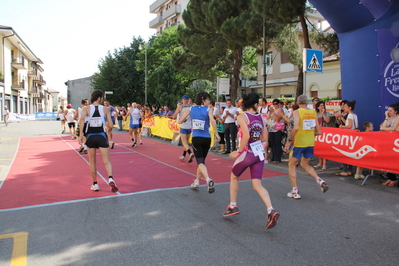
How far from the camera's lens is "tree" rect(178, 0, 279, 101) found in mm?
17312

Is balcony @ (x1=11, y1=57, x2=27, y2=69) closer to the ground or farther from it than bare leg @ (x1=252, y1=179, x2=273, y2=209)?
farther from it

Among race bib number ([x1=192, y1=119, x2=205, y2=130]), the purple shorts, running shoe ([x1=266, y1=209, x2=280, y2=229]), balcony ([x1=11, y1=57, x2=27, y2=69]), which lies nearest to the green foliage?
race bib number ([x1=192, y1=119, x2=205, y2=130])

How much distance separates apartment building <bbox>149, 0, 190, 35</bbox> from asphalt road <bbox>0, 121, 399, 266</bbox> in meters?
50.2

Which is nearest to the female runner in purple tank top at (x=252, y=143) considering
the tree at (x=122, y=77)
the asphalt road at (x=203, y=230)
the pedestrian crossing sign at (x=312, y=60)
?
the asphalt road at (x=203, y=230)

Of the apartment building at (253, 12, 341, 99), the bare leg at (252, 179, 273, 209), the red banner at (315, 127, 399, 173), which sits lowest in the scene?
the bare leg at (252, 179, 273, 209)

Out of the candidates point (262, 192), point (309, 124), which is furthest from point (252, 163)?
point (309, 124)

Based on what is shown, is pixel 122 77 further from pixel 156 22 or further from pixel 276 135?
pixel 276 135

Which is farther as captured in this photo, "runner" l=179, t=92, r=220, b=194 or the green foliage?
the green foliage

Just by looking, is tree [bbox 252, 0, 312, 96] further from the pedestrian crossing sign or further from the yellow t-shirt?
the yellow t-shirt

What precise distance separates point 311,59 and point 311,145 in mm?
4266

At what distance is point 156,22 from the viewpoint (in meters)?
62.2

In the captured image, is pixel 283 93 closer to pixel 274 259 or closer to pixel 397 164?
pixel 397 164

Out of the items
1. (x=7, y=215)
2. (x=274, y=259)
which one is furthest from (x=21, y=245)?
(x=274, y=259)

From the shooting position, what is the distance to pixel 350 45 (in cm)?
962
